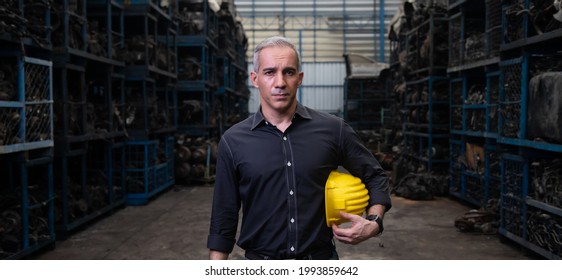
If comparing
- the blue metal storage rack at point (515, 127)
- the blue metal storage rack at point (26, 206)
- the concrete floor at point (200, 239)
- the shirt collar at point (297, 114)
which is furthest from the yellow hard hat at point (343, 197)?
the blue metal storage rack at point (26, 206)

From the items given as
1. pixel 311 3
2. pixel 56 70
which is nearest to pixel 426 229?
pixel 56 70

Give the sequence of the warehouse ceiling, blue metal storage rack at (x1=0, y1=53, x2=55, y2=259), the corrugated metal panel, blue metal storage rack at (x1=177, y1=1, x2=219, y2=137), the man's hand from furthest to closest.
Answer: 1. the corrugated metal panel
2. the warehouse ceiling
3. blue metal storage rack at (x1=177, y1=1, x2=219, y2=137)
4. blue metal storage rack at (x1=0, y1=53, x2=55, y2=259)
5. the man's hand

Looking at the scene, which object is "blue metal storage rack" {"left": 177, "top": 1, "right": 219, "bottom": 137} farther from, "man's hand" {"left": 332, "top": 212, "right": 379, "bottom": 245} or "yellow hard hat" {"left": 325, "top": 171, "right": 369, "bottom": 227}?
"man's hand" {"left": 332, "top": 212, "right": 379, "bottom": 245}

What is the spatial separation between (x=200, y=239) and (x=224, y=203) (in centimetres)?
554

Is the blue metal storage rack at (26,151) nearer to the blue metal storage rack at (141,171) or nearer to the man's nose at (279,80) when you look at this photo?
the blue metal storage rack at (141,171)

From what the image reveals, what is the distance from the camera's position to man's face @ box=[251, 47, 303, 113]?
2.55m

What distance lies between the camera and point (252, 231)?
268 cm

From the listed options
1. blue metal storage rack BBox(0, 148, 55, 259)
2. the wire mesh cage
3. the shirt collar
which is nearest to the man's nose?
the shirt collar

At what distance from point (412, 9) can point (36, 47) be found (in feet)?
33.4

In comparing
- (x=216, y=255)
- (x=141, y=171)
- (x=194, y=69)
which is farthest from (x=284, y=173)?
(x=194, y=69)

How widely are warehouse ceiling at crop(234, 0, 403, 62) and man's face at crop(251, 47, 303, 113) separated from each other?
2886 cm

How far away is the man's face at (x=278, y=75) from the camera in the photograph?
8.38 feet

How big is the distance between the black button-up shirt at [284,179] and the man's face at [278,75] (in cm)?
14

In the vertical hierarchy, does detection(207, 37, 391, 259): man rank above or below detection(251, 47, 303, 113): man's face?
below
